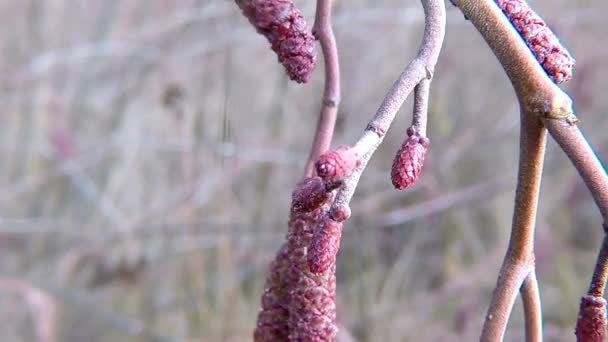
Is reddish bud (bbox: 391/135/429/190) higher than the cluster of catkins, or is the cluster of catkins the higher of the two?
reddish bud (bbox: 391/135/429/190)

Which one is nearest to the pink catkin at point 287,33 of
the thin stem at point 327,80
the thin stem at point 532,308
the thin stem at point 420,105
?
the thin stem at point 327,80

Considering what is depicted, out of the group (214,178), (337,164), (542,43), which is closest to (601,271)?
(542,43)

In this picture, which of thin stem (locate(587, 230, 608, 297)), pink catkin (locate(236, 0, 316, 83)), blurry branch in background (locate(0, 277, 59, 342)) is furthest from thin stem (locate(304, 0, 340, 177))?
blurry branch in background (locate(0, 277, 59, 342))

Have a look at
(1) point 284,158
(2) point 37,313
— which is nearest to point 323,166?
(2) point 37,313

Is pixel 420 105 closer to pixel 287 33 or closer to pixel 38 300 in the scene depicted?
pixel 287 33

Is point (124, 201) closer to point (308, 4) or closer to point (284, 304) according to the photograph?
point (308, 4)

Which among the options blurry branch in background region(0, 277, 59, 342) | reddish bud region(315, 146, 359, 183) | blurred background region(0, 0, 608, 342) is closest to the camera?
reddish bud region(315, 146, 359, 183)

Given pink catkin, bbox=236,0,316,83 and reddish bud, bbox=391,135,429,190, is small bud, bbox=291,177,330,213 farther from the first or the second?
pink catkin, bbox=236,0,316,83
